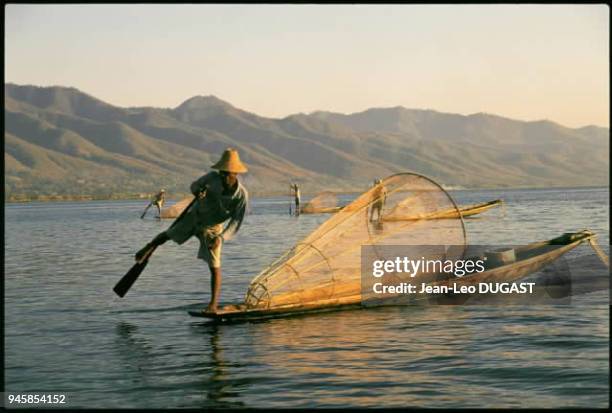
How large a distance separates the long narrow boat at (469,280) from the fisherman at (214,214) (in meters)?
0.37

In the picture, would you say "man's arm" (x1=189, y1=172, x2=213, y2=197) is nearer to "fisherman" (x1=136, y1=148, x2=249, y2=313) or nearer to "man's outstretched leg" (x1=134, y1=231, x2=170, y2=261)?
"fisherman" (x1=136, y1=148, x2=249, y2=313)

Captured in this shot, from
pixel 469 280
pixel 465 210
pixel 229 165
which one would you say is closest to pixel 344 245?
pixel 469 280

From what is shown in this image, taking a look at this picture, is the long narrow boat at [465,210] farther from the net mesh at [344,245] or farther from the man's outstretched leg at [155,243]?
the man's outstretched leg at [155,243]

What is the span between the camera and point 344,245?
14.2m

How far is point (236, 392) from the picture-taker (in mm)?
8875

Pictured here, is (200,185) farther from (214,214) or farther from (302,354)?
(302,354)

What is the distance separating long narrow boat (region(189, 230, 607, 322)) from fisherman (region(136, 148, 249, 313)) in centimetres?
37

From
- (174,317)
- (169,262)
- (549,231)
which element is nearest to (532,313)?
(174,317)

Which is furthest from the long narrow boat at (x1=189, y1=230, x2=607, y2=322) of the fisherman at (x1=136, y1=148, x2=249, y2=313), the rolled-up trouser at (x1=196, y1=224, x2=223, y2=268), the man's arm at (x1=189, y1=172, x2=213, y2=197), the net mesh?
the man's arm at (x1=189, y1=172, x2=213, y2=197)

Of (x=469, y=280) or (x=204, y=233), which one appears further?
(x=469, y=280)

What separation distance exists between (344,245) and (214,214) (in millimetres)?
2800

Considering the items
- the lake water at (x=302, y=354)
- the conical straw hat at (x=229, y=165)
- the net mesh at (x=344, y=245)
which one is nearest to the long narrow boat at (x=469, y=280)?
the net mesh at (x=344, y=245)

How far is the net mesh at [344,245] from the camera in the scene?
43.3ft

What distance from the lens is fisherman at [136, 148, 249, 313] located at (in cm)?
1202
